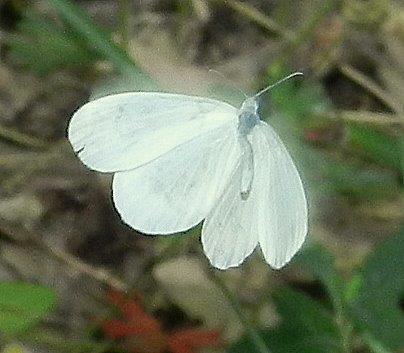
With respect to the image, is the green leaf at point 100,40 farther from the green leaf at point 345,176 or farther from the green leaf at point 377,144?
the green leaf at point 377,144

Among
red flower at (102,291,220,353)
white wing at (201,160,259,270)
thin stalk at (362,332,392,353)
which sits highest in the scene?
white wing at (201,160,259,270)

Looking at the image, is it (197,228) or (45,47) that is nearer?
(197,228)

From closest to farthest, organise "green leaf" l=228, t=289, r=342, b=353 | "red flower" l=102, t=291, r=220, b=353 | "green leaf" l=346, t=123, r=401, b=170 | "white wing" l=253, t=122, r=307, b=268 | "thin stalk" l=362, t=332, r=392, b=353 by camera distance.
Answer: "white wing" l=253, t=122, r=307, b=268 < "thin stalk" l=362, t=332, r=392, b=353 < "green leaf" l=228, t=289, r=342, b=353 < "red flower" l=102, t=291, r=220, b=353 < "green leaf" l=346, t=123, r=401, b=170

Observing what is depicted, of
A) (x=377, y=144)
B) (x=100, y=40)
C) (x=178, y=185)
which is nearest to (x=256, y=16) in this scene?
(x=377, y=144)

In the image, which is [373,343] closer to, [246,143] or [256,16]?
[246,143]

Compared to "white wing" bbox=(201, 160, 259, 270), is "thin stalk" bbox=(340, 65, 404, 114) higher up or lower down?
lower down

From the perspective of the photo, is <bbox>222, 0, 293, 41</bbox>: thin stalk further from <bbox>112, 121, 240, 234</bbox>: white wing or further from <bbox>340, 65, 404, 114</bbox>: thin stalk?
<bbox>112, 121, 240, 234</bbox>: white wing

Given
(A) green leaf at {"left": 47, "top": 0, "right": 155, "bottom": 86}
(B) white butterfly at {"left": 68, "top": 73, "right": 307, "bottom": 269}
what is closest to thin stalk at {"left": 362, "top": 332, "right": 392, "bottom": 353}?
(B) white butterfly at {"left": 68, "top": 73, "right": 307, "bottom": 269}
